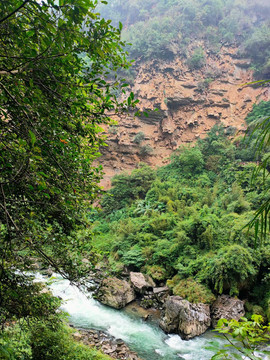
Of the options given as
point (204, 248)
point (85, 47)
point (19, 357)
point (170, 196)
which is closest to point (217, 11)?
point (170, 196)

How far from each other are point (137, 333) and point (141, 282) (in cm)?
220

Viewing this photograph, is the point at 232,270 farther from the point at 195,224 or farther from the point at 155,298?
the point at 155,298

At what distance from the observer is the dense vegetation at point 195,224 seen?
292 inches

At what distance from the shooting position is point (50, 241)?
7.22 feet

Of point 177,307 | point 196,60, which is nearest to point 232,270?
point 177,307

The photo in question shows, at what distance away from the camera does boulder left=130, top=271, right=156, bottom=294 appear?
8.33 metres

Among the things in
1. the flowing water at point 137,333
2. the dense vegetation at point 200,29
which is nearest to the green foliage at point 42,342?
the flowing water at point 137,333

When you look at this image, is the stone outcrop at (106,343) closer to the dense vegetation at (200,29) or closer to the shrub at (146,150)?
the shrub at (146,150)

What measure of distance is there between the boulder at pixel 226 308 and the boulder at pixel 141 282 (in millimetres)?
2439

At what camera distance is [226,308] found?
6.85 m

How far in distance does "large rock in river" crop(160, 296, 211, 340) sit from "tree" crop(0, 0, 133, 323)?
205 inches

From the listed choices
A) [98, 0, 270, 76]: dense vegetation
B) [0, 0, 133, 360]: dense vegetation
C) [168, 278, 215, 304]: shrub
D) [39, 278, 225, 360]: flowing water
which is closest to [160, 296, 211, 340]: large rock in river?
[39, 278, 225, 360]: flowing water

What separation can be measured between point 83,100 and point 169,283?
322 inches

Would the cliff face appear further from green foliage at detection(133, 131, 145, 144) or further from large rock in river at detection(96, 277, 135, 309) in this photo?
large rock in river at detection(96, 277, 135, 309)
